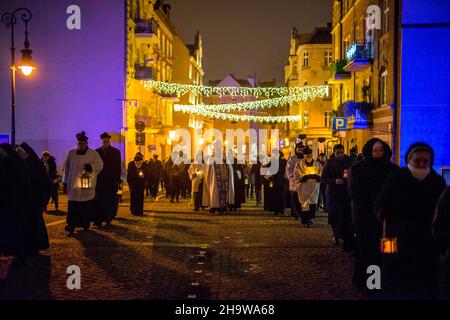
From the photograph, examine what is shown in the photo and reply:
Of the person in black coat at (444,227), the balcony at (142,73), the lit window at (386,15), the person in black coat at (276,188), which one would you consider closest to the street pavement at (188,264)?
the person in black coat at (444,227)

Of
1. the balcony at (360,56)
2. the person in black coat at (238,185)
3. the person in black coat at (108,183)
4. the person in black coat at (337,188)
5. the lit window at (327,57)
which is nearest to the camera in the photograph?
the person in black coat at (337,188)

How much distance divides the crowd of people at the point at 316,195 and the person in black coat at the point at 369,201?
1 centimetres

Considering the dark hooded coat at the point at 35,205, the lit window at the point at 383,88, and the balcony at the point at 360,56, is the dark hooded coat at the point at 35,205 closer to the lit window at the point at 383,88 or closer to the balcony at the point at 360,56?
the lit window at the point at 383,88

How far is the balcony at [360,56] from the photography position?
3291 centimetres

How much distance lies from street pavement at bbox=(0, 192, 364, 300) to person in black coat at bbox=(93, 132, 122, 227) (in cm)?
52

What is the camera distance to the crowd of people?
21.5ft

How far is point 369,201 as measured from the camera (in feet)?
26.6

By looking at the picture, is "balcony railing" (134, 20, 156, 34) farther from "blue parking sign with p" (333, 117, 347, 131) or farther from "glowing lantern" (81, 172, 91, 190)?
"glowing lantern" (81, 172, 91, 190)

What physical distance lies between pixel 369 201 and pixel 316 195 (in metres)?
7.89

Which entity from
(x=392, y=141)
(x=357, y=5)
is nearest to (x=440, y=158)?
(x=392, y=141)

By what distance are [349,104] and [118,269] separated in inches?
1025

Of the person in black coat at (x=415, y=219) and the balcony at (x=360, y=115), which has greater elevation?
the balcony at (x=360, y=115)

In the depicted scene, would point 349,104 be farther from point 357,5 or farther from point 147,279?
point 147,279
